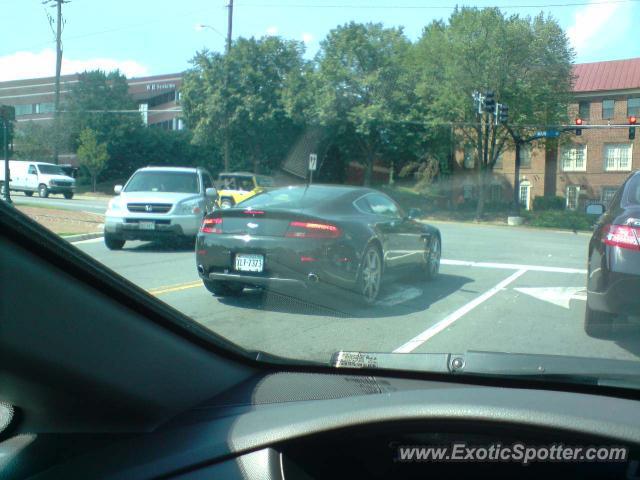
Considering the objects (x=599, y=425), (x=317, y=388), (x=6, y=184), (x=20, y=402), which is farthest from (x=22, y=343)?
(x=599, y=425)

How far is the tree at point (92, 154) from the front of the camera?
7.04 m

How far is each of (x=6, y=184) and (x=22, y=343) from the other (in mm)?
1591

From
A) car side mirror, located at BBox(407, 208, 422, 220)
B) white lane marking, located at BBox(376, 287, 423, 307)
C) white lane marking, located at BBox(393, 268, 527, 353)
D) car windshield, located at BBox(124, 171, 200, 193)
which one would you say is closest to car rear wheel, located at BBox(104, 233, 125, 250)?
car windshield, located at BBox(124, 171, 200, 193)

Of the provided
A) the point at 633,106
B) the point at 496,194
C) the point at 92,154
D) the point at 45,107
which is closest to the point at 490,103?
the point at 496,194

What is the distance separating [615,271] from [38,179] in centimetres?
470

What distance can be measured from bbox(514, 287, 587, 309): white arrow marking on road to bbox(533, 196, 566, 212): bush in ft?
15.5

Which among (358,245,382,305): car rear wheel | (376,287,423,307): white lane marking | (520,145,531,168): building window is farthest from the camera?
(520,145,531,168): building window

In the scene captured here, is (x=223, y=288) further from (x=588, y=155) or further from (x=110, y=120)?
(x=588, y=155)

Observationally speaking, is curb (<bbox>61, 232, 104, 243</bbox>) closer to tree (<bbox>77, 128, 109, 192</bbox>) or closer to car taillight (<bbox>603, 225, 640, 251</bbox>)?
tree (<bbox>77, 128, 109, 192</bbox>)

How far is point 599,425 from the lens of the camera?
214cm

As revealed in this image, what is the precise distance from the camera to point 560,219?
12406 mm

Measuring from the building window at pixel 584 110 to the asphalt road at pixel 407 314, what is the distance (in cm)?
182

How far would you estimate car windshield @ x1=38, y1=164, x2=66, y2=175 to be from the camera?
6141mm

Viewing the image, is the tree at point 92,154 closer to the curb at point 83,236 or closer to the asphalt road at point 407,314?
the asphalt road at point 407,314
